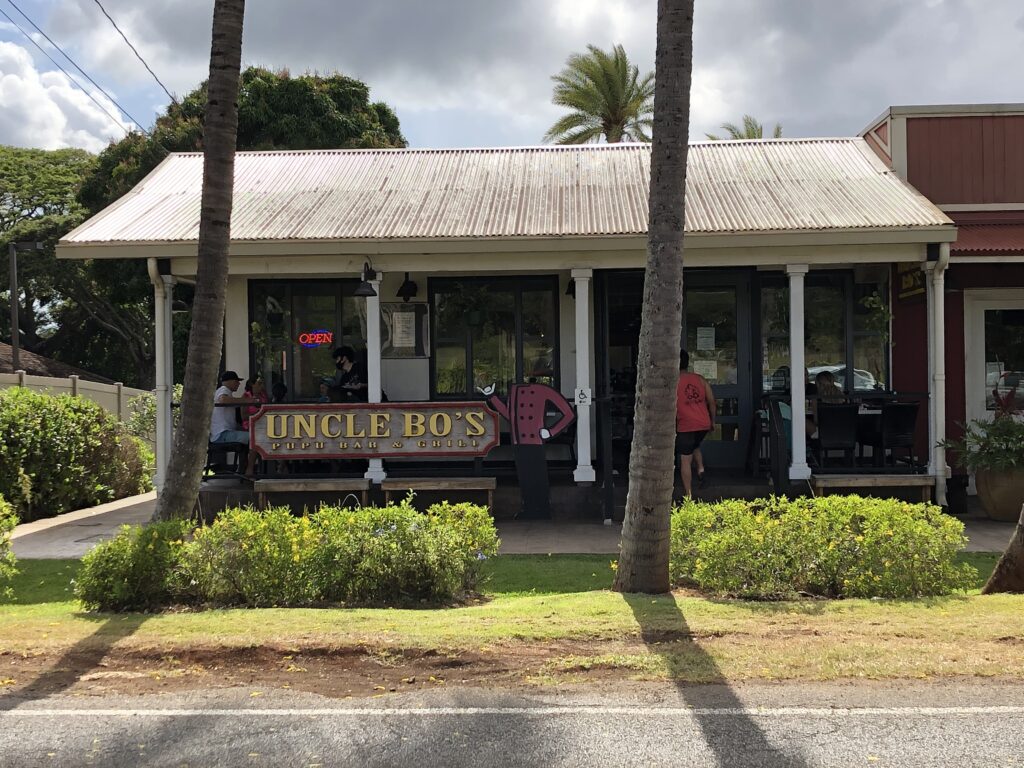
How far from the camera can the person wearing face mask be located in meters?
11.7

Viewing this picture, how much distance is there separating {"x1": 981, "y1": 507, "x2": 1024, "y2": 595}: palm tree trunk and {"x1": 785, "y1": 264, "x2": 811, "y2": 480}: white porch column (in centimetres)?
374

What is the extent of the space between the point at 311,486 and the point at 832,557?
6.06 meters

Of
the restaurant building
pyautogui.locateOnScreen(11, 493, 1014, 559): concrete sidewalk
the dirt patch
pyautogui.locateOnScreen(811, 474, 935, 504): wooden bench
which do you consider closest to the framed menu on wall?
the restaurant building

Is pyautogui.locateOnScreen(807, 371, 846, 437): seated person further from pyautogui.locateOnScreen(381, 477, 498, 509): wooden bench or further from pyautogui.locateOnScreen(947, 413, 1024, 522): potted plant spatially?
pyautogui.locateOnScreen(381, 477, 498, 509): wooden bench

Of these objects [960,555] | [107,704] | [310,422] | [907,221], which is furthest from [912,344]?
[107,704]

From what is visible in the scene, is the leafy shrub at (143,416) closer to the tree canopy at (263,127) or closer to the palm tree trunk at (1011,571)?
the tree canopy at (263,127)

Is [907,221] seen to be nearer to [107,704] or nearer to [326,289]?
[326,289]

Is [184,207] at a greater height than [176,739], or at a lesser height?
greater

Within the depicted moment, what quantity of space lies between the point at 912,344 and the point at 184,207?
9387mm

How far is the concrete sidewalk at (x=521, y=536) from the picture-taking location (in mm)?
9391

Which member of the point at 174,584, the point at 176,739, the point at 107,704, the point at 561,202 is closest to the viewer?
the point at 176,739

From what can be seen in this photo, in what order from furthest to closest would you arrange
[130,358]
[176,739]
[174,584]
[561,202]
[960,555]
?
[130,358]
[561,202]
[960,555]
[174,584]
[176,739]

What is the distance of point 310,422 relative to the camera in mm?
10820

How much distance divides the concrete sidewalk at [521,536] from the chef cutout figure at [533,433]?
0.85ft
